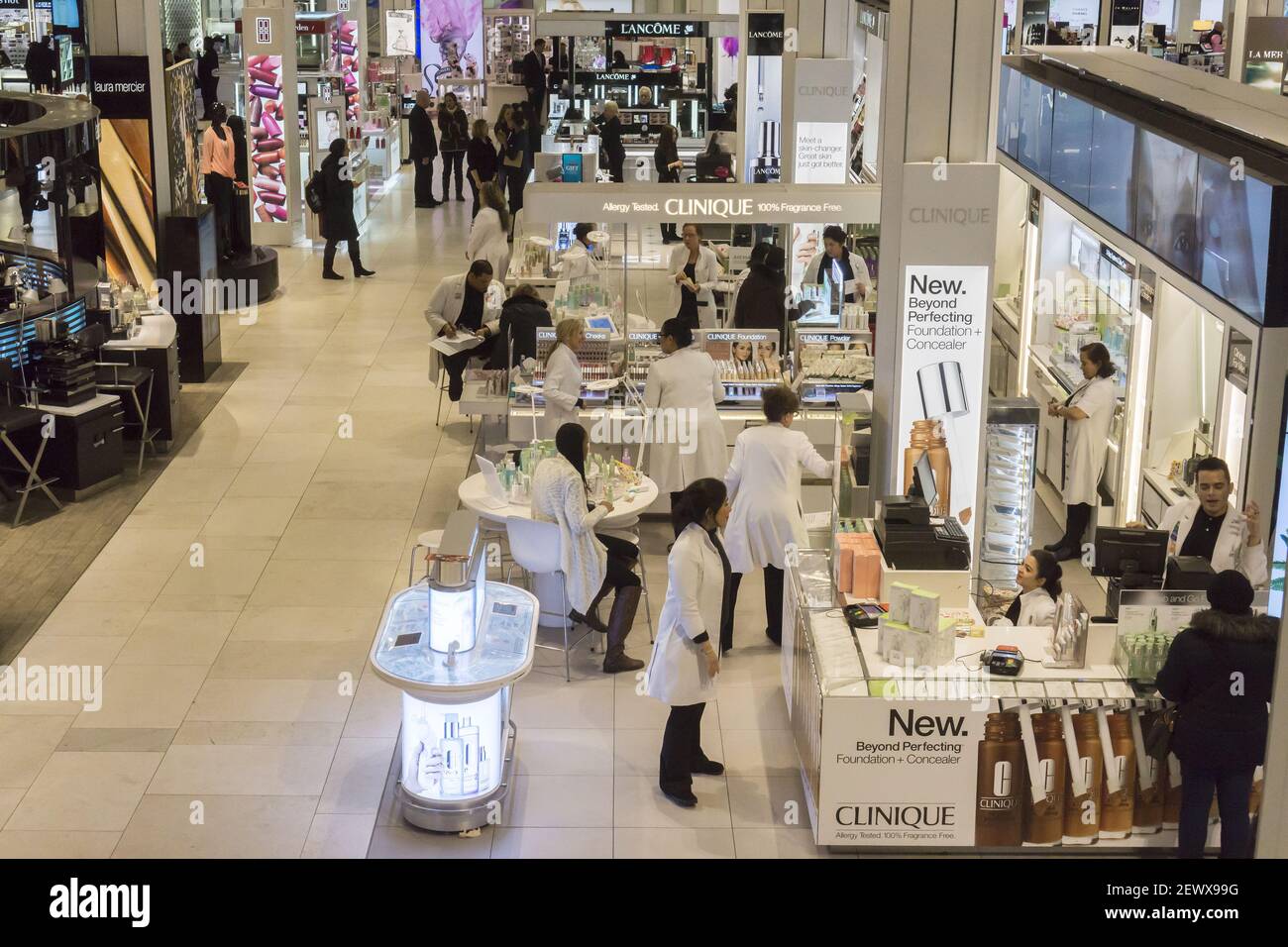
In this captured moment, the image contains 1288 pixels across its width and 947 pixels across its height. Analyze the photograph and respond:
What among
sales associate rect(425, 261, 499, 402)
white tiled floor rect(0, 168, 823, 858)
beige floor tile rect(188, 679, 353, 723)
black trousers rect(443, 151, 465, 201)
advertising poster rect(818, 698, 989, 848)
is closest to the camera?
advertising poster rect(818, 698, 989, 848)

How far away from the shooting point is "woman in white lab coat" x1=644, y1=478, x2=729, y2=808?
6246 mm

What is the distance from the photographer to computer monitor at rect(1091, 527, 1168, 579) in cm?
646

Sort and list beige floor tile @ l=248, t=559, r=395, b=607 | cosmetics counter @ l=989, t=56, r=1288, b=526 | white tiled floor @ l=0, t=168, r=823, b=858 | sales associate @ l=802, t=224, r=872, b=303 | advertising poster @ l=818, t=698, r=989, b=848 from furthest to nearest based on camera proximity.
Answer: sales associate @ l=802, t=224, r=872, b=303
beige floor tile @ l=248, t=559, r=395, b=607
cosmetics counter @ l=989, t=56, r=1288, b=526
white tiled floor @ l=0, t=168, r=823, b=858
advertising poster @ l=818, t=698, r=989, b=848

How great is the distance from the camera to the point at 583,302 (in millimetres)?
11758

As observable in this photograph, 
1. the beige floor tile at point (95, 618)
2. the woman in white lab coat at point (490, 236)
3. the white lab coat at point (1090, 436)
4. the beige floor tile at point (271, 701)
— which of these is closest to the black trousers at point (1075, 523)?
the white lab coat at point (1090, 436)

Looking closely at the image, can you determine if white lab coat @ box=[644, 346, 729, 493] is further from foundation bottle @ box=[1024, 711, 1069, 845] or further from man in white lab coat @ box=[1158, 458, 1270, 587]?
foundation bottle @ box=[1024, 711, 1069, 845]

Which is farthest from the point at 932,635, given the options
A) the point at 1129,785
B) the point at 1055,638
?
the point at 1129,785

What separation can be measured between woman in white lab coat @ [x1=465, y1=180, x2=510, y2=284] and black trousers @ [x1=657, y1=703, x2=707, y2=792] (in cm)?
727

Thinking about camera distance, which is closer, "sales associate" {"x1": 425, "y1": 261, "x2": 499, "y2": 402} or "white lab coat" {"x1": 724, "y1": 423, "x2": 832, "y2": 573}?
"white lab coat" {"x1": 724, "y1": 423, "x2": 832, "y2": 573}

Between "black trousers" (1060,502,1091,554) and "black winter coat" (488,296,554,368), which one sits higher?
"black winter coat" (488,296,554,368)

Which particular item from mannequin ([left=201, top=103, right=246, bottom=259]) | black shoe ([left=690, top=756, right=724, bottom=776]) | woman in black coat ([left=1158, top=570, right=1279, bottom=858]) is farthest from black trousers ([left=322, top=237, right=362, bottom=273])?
woman in black coat ([left=1158, top=570, right=1279, bottom=858])

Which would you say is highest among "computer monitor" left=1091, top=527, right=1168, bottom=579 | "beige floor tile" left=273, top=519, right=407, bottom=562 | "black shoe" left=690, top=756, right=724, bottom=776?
"computer monitor" left=1091, top=527, right=1168, bottom=579

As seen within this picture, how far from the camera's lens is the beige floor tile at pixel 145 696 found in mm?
7145
